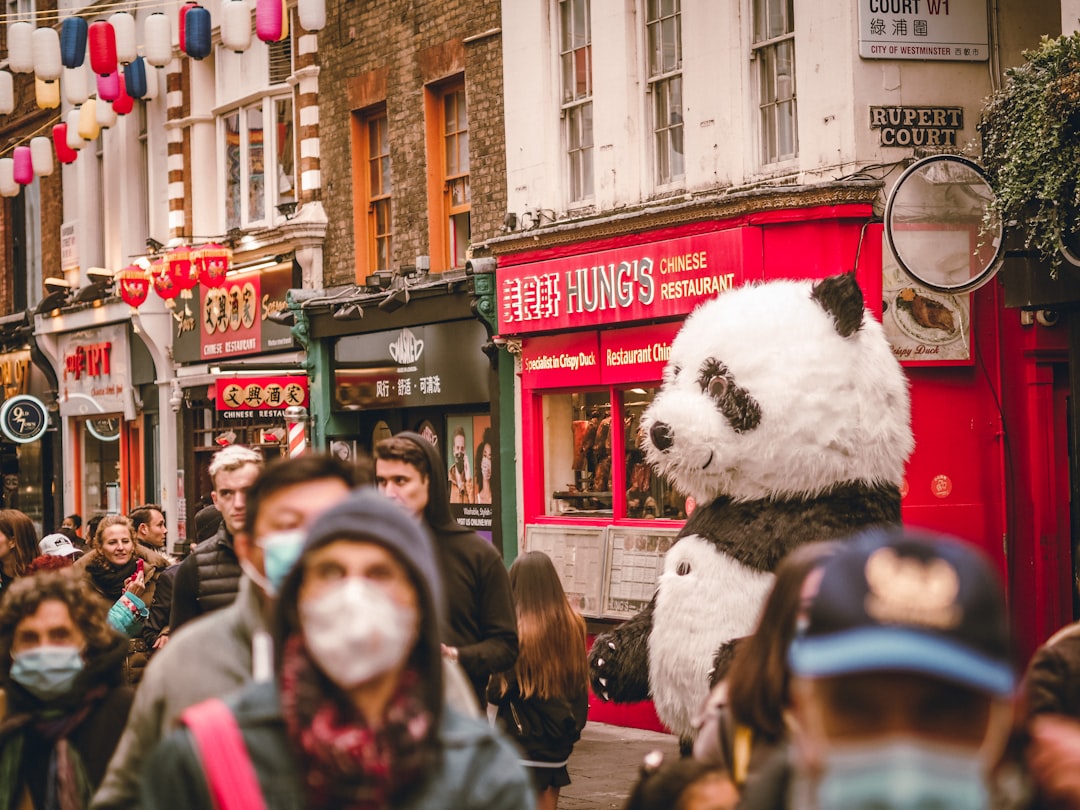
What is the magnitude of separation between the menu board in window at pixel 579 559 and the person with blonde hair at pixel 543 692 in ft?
17.7

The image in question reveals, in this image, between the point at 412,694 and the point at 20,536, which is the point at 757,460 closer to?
the point at 20,536

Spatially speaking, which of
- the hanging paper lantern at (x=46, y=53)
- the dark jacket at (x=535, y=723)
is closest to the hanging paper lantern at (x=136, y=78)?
the hanging paper lantern at (x=46, y=53)

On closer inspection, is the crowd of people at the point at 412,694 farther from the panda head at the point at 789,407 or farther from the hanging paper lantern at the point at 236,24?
the hanging paper lantern at the point at 236,24

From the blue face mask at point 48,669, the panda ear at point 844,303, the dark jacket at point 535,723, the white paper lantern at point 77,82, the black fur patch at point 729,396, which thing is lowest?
the dark jacket at point 535,723

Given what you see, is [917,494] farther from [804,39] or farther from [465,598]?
[465,598]

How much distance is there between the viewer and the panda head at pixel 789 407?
6805 millimetres

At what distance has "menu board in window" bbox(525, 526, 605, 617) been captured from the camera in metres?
13.1

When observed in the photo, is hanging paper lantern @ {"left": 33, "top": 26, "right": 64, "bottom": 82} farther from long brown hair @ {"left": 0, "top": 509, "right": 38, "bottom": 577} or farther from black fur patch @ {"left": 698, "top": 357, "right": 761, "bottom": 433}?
black fur patch @ {"left": 698, "top": 357, "right": 761, "bottom": 433}

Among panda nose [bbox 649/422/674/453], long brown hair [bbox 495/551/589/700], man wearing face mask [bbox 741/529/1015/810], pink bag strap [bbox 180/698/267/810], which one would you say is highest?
panda nose [bbox 649/422/674/453]

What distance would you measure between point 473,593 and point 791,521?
1447 mm

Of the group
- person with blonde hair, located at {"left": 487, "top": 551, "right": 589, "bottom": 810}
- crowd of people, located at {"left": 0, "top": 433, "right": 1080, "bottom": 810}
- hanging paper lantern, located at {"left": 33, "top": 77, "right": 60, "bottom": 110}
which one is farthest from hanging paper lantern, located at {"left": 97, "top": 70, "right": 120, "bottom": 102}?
crowd of people, located at {"left": 0, "top": 433, "right": 1080, "bottom": 810}

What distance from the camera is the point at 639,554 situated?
12.7 metres

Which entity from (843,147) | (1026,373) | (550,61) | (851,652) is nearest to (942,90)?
(843,147)

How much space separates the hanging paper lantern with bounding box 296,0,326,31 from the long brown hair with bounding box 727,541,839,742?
14.3 metres
